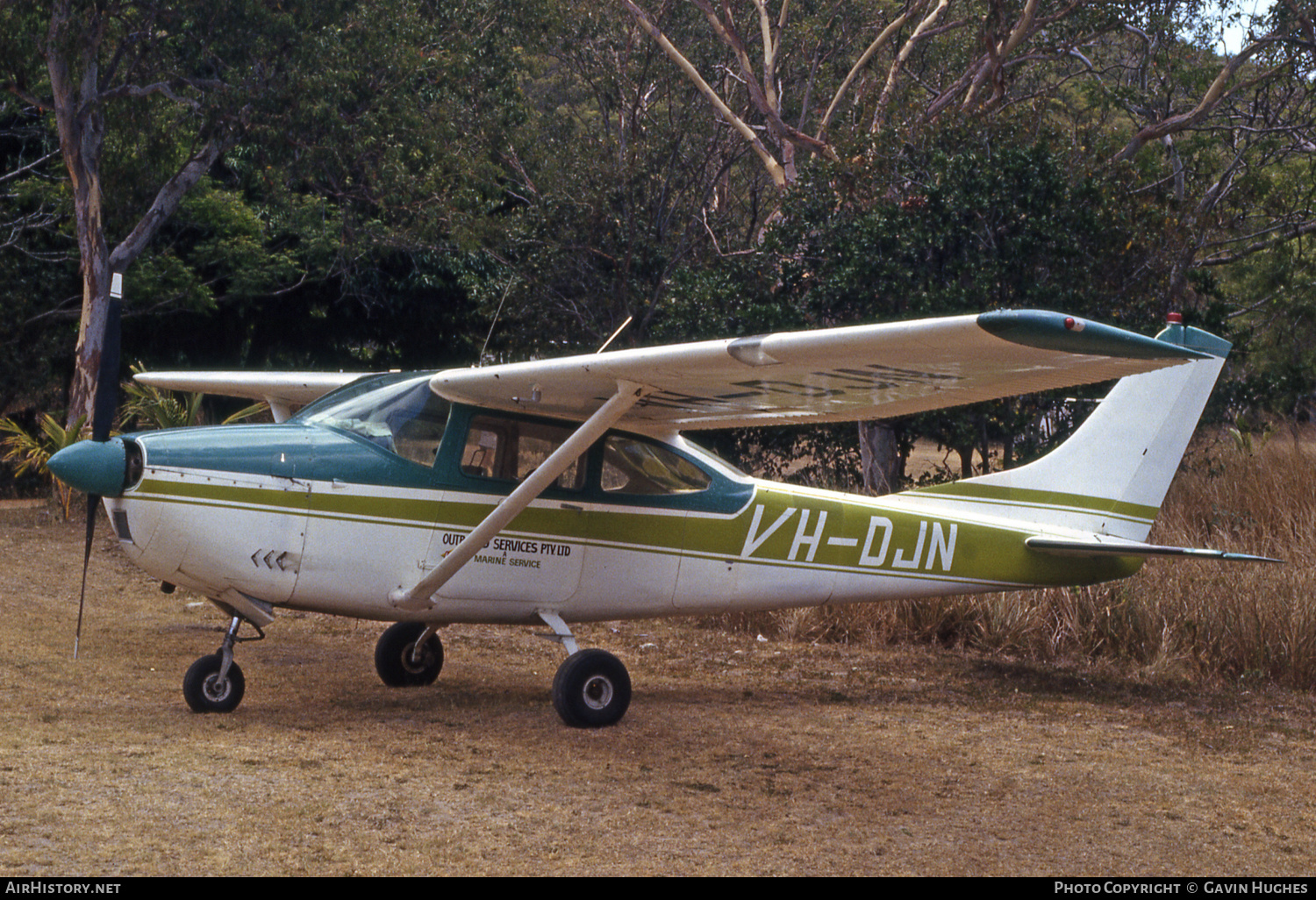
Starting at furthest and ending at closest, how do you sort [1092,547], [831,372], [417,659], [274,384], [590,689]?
[274,384]
[417,659]
[1092,547]
[590,689]
[831,372]

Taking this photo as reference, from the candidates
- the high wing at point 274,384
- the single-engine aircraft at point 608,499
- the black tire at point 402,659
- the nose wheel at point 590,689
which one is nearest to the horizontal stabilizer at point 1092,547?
the single-engine aircraft at point 608,499

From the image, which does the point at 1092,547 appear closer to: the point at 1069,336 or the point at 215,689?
the point at 1069,336

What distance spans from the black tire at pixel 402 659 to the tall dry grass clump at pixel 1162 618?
368 cm

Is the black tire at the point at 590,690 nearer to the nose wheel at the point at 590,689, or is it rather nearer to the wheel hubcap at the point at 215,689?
the nose wheel at the point at 590,689

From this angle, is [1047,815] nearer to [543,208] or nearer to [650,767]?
[650,767]

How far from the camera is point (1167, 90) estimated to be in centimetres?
1966

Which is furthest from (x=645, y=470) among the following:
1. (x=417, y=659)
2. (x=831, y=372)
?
(x=417, y=659)

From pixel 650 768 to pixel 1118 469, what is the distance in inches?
182

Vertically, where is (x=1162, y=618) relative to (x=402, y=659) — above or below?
above

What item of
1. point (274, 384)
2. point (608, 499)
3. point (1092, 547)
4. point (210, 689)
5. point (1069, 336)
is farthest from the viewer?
point (274, 384)

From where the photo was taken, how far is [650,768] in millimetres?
6301
